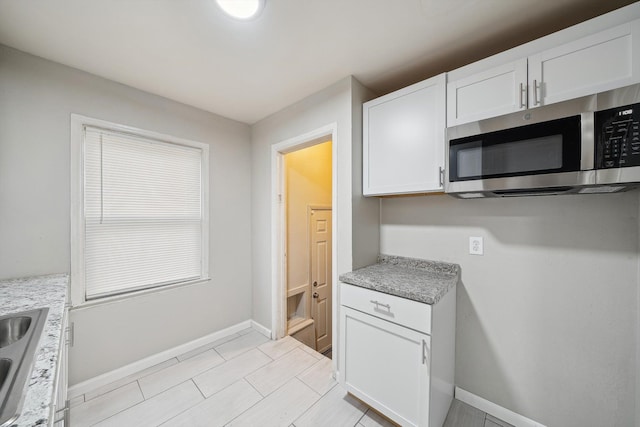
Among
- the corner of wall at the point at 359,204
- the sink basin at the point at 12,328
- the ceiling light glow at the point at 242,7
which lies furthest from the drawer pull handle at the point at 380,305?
the ceiling light glow at the point at 242,7

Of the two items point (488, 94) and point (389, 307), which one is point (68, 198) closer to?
point (389, 307)

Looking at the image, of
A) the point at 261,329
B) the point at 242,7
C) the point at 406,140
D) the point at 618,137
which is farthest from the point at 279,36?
the point at 261,329

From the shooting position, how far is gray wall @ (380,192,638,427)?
125 centimetres

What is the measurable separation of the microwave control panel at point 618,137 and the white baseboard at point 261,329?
2.81 metres

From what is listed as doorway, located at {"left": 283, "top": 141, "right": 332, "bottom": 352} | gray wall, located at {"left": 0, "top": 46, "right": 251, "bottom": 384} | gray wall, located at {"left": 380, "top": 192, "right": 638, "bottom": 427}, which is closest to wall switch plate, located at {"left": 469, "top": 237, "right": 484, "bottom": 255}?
gray wall, located at {"left": 380, "top": 192, "right": 638, "bottom": 427}

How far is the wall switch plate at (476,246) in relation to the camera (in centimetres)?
164

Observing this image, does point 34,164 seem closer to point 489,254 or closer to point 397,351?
point 397,351

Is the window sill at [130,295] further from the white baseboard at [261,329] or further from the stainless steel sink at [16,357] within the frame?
the stainless steel sink at [16,357]

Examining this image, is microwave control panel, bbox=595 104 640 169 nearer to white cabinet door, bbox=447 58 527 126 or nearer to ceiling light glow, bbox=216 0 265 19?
white cabinet door, bbox=447 58 527 126

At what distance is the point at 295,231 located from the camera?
2.83 metres

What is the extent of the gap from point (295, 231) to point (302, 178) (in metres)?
0.64

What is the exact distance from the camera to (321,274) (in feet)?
10.6

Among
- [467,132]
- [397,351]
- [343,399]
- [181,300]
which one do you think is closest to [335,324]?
[343,399]

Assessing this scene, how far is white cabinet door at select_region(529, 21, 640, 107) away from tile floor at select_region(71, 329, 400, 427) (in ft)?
6.98
